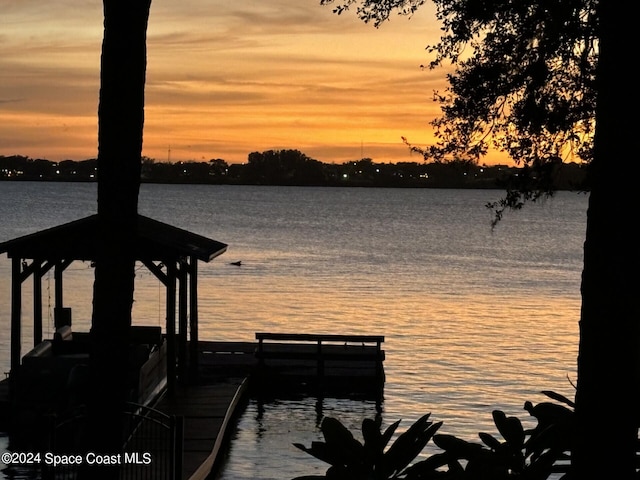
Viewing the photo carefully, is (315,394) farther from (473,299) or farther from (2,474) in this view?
(473,299)

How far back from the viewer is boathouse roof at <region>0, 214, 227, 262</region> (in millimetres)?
20344

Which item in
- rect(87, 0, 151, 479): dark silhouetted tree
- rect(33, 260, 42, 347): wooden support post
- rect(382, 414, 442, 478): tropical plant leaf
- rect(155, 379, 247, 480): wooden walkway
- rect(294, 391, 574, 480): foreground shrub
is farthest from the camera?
rect(33, 260, 42, 347): wooden support post

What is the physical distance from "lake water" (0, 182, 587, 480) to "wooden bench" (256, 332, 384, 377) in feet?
3.59

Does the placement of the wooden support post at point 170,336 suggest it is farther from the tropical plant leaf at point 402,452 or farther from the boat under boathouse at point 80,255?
the tropical plant leaf at point 402,452

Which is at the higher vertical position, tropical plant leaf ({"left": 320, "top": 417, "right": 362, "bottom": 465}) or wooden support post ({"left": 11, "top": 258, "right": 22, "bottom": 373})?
tropical plant leaf ({"left": 320, "top": 417, "right": 362, "bottom": 465})

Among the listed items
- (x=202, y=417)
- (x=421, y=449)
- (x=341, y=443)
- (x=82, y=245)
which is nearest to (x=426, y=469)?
(x=421, y=449)

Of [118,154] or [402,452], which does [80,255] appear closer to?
[118,154]

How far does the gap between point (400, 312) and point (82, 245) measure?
34.0m

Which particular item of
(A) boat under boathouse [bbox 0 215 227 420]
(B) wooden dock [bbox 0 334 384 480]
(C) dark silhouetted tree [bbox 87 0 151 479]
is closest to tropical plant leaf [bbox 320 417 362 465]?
(C) dark silhouetted tree [bbox 87 0 151 479]

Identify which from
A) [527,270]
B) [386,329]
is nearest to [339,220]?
[527,270]

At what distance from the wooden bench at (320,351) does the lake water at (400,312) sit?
3.59 ft

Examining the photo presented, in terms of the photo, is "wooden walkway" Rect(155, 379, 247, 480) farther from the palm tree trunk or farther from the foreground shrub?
the palm tree trunk

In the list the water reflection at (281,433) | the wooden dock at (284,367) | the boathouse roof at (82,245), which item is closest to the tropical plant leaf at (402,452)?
the water reflection at (281,433)

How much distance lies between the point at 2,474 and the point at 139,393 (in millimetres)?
2648
